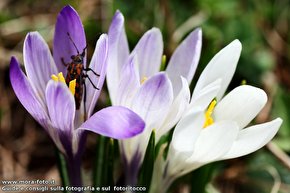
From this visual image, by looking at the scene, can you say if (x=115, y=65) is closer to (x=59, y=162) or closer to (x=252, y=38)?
(x=59, y=162)

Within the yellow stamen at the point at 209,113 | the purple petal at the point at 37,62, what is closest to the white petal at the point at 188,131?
the yellow stamen at the point at 209,113

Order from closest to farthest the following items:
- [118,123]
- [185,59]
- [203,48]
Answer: [118,123] → [185,59] → [203,48]

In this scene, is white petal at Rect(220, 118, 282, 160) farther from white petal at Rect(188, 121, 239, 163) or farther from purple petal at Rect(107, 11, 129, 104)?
purple petal at Rect(107, 11, 129, 104)

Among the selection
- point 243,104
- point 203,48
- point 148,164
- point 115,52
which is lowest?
point 203,48

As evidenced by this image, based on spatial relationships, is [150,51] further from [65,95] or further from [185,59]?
[65,95]

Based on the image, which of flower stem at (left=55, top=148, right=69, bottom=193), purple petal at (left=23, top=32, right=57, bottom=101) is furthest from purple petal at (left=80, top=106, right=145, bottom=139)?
flower stem at (left=55, top=148, right=69, bottom=193)

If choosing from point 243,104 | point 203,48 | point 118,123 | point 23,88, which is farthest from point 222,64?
point 203,48

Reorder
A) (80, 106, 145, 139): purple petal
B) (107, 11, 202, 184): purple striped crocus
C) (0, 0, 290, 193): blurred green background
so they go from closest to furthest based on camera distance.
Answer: (80, 106, 145, 139): purple petal, (107, 11, 202, 184): purple striped crocus, (0, 0, 290, 193): blurred green background
